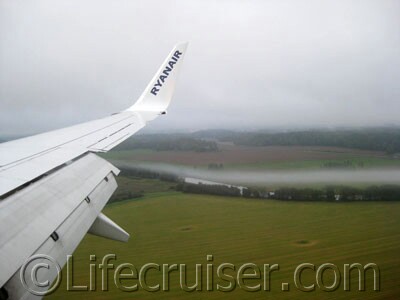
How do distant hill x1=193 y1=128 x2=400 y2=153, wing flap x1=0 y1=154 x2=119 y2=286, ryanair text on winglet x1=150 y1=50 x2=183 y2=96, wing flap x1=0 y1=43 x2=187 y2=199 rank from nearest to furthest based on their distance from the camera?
wing flap x1=0 y1=154 x2=119 y2=286 < wing flap x1=0 y1=43 x2=187 y2=199 < ryanair text on winglet x1=150 y1=50 x2=183 y2=96 < distant hill x1=193 y1=128 x2=400 y2=153

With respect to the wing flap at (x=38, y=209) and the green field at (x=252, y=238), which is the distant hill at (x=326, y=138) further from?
the wing flap at (x=38, y=209)

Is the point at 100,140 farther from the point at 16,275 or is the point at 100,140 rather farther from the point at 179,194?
the point at 179,194

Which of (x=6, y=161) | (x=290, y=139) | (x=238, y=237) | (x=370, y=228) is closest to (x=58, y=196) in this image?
(x=6, y=161)

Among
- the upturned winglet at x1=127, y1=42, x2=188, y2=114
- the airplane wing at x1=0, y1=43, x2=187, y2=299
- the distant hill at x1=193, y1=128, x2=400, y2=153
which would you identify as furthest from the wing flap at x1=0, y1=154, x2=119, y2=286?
the distant hill at x1=193, y1=128, x2=400, y2=153

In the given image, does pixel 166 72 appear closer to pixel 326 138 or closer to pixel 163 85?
pixel 163 85

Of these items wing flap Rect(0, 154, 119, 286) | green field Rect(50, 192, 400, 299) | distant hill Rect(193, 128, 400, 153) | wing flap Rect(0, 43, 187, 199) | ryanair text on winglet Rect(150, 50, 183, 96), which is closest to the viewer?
wing flap Rect(0, 154, 119, 286)

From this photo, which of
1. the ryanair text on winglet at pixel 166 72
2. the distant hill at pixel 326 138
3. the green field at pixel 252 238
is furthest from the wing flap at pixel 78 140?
the distant hill at pixel 326 138

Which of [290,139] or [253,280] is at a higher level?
[290,139]

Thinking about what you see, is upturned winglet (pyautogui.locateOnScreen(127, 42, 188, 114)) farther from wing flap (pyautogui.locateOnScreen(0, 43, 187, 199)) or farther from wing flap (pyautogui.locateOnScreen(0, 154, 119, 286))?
wing flap (pyautogui.locateOnScreen(0, 154, 119, 286))
